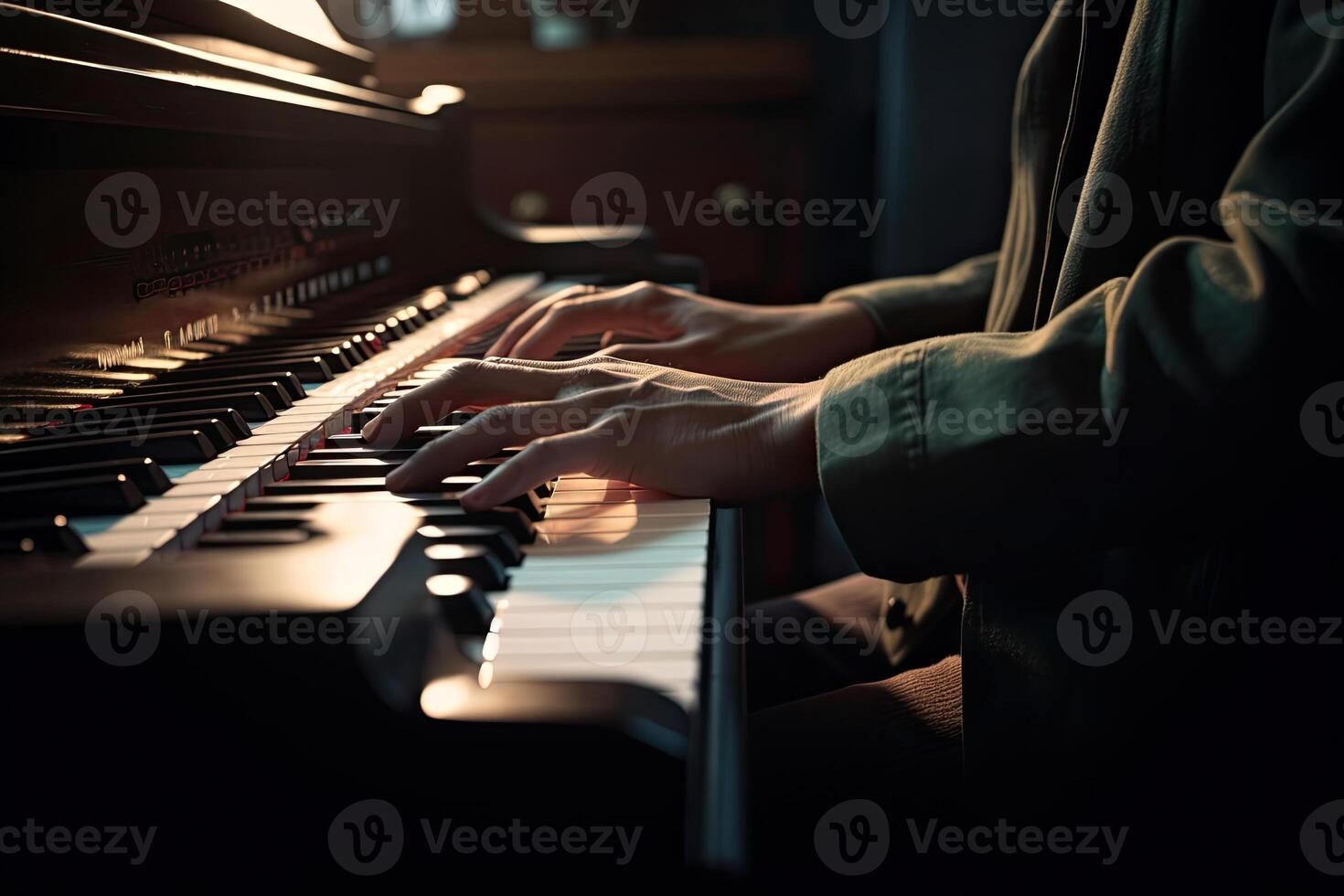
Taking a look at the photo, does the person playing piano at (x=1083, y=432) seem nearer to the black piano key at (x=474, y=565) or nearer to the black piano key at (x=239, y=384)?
the black piano key at (x=474, y=565)

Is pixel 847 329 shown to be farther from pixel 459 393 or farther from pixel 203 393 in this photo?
pixel 203 393

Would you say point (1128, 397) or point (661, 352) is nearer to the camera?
point (1128, 397)

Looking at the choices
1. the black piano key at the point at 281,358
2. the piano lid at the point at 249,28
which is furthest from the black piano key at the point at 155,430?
the piano lid at the point at 249,28

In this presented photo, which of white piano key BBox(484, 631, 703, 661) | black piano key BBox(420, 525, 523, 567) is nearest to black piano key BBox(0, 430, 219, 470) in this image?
black piano key BBox(420, 525, 523, 567)

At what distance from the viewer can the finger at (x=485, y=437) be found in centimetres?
67

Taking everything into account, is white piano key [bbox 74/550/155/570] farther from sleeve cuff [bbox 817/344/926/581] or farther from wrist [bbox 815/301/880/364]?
wrist [bbox 815/301/880/364]

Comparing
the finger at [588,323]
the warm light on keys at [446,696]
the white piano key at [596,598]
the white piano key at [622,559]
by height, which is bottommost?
the warm light on keys at [446,696]

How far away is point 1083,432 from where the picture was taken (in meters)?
0.62

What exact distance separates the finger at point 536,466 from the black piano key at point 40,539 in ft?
0.67

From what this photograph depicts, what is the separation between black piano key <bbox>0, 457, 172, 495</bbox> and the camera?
0.61 metres

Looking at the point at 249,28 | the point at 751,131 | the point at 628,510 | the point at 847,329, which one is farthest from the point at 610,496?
the point at 751,131

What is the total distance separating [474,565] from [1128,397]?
0.39 metres

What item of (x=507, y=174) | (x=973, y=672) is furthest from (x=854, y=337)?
(x=507, y=174)

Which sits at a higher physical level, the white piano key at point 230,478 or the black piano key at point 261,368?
the black piano key at point 261,368
